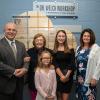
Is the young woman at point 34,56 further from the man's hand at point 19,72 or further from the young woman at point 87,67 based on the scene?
the young woman at point 87,67

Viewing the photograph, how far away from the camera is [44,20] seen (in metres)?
3.59

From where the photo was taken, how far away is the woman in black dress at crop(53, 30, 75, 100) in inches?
128

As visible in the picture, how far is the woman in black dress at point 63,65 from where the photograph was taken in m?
3.24

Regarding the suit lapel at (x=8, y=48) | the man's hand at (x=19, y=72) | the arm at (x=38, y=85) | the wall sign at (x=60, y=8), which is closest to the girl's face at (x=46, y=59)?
the arm at (x=38, y=85)

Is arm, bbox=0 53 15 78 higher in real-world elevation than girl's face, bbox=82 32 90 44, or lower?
lower

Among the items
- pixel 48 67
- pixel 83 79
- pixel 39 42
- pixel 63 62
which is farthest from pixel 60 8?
pixel 83 79

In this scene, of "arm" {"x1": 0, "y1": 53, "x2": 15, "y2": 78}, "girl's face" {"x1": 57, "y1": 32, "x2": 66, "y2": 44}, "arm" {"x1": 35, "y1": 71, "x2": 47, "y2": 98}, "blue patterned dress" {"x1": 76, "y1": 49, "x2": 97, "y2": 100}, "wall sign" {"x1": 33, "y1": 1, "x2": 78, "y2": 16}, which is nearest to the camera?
"arm" {"x1": 0, "y1": 53, "x2": 15, "y2": 78}

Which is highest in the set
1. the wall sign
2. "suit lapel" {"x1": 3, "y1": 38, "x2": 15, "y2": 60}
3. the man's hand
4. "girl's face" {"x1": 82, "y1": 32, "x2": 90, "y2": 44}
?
the wall sign

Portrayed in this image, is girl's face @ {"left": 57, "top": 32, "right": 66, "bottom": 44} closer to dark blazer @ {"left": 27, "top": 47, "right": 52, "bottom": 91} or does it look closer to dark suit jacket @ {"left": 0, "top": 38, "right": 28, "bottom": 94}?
dark blazer @ {"left": 27, "top": 47, "right": 52, "bottom": 91}

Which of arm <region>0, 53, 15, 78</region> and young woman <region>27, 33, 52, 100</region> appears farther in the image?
young woman <region>27, 33, 52, 100</region>

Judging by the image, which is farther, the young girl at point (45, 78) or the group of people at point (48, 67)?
the young girl at point (45, 78)

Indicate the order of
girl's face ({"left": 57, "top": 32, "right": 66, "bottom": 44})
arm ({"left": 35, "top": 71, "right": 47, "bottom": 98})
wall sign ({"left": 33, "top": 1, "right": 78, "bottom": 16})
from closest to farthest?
arm ({"left": 35, "top": 71, "right": 47, "bottom": 98}) → girl's face ({"left": 57, "top": 32, "right": 66, "bottom": 44}) → wall sign ({"left": 33, "top": 1, "right": 78, "bottom": 16})

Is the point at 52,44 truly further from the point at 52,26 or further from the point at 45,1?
the point at 45,1

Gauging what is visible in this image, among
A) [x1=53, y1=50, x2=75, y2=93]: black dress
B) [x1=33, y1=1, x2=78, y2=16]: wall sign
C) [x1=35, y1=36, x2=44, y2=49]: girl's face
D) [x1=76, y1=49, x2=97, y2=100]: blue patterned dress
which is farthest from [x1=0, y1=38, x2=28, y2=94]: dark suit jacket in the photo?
[x1=33, y1=1, x2=78, y2=16]: wall sign
